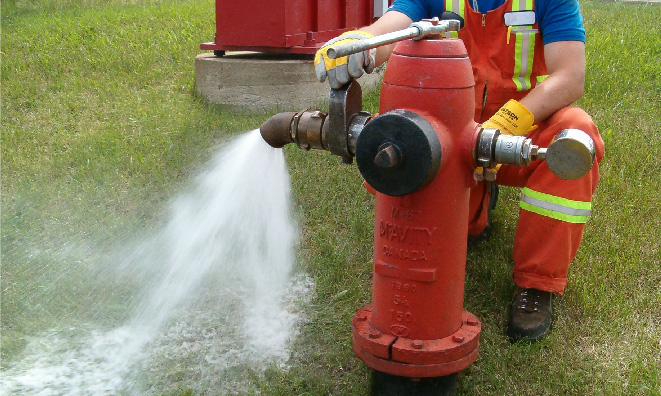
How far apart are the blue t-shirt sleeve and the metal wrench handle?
68 cm

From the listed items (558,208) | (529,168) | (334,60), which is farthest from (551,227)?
(334,60)

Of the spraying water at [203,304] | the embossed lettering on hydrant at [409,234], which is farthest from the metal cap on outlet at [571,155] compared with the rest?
the spraying water at [203,304]

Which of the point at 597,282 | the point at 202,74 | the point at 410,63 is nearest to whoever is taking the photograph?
the point at 410,63

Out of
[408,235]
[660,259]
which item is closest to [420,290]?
[408,235]

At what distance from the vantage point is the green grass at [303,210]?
7.25ft

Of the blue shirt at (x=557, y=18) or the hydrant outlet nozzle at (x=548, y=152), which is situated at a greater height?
the blue shirt at (x=557, y=18)

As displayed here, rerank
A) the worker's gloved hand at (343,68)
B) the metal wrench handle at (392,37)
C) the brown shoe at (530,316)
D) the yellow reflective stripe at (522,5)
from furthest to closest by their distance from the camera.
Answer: the yellow reflective stripe at (522,5), the brown shoe at (530,316), the worker's gloved hand at (343,68), the metal wrench handle at (392,37)

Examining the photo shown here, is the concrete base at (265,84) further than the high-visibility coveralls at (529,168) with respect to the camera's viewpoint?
Yes

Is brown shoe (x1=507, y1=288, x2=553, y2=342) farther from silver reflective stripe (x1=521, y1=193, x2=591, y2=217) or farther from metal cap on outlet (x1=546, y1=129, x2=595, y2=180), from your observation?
metal cap on outlet (x1=546, y1=129, x2=595, y2=180)

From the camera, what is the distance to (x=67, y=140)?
4027mm

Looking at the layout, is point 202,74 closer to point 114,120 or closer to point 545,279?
point 114,120

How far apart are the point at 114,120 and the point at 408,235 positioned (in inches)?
117

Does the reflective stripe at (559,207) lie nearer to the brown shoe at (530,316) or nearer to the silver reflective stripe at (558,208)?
the silver reflective stripe at (558,208)

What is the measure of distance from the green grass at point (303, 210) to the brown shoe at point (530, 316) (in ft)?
0.17
